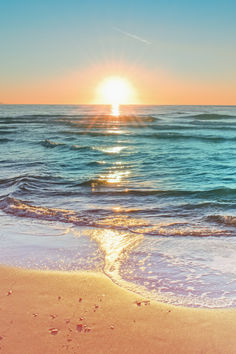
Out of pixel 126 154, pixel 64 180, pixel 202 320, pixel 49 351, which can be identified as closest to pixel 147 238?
pixel 202 320

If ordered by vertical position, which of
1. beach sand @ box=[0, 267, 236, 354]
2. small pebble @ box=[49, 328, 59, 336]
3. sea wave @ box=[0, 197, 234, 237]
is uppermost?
small pebble @ box=[49, 328, 59, 336]

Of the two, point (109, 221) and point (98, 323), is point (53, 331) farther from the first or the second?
point (109, 221)

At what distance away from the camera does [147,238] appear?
20.0 feet

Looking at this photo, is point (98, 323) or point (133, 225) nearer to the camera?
point (98, 323)

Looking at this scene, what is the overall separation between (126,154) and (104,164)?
3525 mm

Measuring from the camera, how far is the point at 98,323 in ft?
10.7

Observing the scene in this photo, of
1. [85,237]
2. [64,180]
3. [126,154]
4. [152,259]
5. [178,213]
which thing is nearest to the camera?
[152,259]

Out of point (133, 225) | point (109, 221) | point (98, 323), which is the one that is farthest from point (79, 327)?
point (109, 221)

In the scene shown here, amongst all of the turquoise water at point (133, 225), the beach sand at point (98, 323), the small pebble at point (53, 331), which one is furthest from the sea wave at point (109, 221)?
the small pebble at point (53, 331)

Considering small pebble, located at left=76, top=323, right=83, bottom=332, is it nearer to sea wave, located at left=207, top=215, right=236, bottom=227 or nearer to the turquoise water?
the turquoise water

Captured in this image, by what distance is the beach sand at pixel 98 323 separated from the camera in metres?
2.93

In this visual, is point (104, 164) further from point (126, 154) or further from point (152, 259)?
point (152, 259)

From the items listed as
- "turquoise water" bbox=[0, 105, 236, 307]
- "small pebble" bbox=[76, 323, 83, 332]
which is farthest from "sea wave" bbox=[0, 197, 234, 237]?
"small pebble" bbox=[76, 323, 83, 332]

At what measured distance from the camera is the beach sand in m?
2.93
